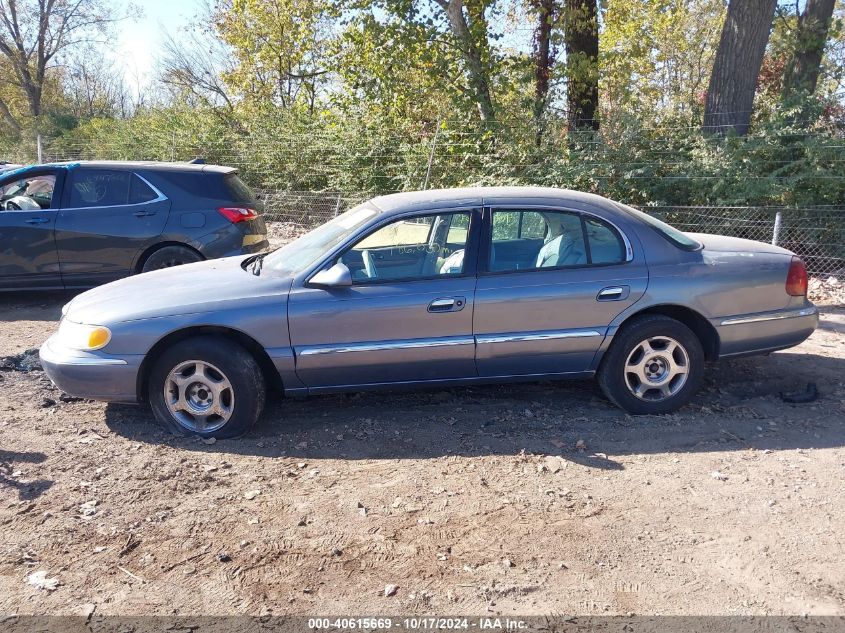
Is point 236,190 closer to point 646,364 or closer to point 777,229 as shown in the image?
point 646,364

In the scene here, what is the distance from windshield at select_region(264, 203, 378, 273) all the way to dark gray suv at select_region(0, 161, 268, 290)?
3.22 m

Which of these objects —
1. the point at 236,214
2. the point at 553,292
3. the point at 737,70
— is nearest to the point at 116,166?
the point at 236,214

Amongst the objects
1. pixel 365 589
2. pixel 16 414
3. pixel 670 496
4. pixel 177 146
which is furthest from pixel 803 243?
pixel 177 146

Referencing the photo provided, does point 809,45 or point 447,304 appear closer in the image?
point 447,304

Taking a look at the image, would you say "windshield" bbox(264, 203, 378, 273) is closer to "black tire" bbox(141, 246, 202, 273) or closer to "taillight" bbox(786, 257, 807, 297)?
"taillight" bbox(786, 257, 807, 297)

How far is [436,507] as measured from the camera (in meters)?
3.88

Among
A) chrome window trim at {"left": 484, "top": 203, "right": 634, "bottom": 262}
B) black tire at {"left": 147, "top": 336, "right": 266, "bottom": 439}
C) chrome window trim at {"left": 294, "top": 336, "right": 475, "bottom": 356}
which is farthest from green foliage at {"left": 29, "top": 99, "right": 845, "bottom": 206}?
black tire at {"left": 147, "top": 336, "right": 266, "bottom": 439}

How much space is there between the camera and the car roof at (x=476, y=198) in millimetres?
5016

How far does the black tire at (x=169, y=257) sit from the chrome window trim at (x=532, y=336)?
4.83 metres

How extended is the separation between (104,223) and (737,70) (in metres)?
9.32

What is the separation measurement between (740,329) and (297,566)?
3446 mm

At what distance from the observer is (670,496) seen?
3957mm

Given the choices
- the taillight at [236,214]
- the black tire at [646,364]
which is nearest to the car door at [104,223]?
the taillight at [236,214]

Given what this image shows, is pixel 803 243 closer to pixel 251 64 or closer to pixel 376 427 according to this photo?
pixel 376 427
